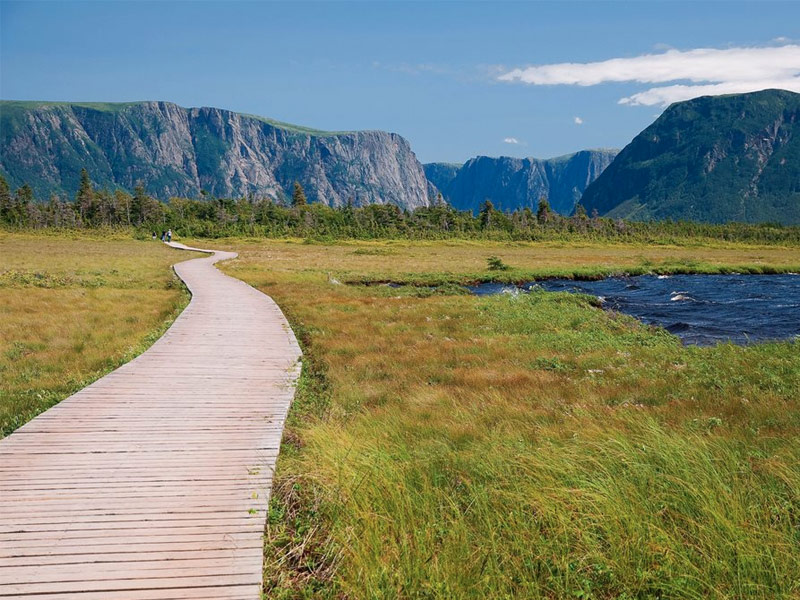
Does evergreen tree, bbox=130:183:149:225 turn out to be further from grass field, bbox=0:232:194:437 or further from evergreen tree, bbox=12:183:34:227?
grass field, bbox=0:232:194:437

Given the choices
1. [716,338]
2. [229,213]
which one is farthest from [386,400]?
[229,213]

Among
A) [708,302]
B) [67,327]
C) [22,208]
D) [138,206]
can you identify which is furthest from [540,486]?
[22,208]

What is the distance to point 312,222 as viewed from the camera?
424 feet

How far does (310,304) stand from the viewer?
83.2 feet

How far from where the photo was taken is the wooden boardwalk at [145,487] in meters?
4.60

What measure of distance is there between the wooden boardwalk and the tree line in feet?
340

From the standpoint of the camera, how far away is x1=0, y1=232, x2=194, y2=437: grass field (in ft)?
37.7

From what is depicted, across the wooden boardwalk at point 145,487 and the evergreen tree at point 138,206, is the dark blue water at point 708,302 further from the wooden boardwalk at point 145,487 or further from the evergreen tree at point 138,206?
the evergreen tree at point 138,206

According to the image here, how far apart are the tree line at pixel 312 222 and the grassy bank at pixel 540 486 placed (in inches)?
4073

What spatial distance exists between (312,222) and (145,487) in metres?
126

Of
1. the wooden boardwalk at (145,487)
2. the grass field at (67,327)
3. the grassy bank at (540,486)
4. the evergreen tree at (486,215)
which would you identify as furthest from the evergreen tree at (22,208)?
the grassy bank at (540,486)

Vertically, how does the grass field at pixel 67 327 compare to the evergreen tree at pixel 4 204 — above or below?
below

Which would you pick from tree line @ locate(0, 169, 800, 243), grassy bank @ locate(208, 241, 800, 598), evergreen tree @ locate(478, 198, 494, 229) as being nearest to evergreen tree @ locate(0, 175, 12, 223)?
tree line @ locate(0, 169, 800, 243)

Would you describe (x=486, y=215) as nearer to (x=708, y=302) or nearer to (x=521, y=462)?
(x=708, y=302)
